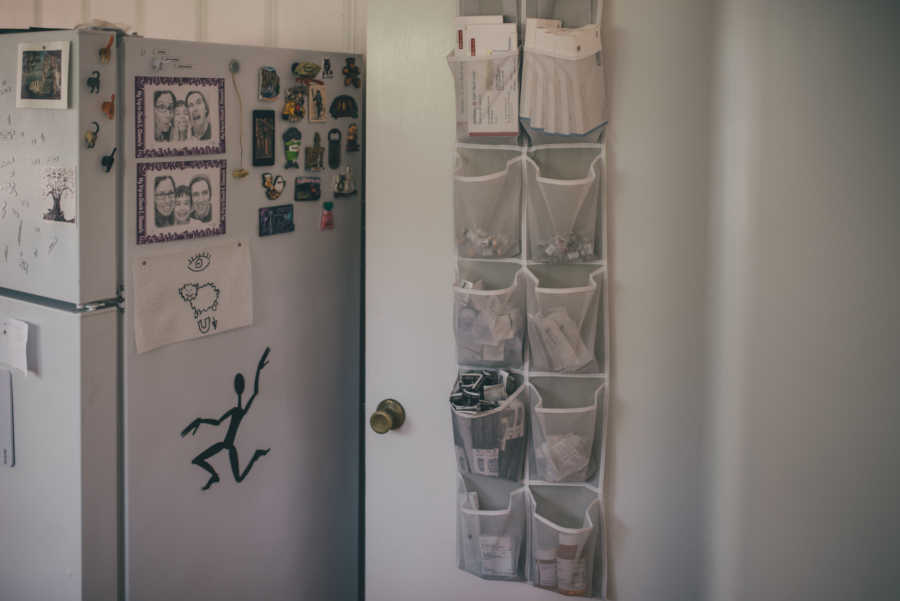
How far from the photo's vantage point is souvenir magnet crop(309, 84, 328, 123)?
2193 mm

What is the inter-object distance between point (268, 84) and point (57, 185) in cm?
57

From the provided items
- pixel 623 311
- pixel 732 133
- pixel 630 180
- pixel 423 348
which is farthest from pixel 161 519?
pixel 732 133

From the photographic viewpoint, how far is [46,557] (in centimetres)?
187

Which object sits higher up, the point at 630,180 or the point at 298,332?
the point at 630,180

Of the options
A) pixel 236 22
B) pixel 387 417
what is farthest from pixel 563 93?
pixel 236 22

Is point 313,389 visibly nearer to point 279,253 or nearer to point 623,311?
point 279,253

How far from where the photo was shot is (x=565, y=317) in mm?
1805

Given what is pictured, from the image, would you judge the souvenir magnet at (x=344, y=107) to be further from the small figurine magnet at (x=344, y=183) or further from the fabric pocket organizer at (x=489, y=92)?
the fabric pocket organizer at (x=489, y=92)

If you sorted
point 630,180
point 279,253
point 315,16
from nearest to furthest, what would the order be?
point 630,180 → point 279,253 → point 315,16

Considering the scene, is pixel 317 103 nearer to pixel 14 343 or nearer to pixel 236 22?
pixel 236 22

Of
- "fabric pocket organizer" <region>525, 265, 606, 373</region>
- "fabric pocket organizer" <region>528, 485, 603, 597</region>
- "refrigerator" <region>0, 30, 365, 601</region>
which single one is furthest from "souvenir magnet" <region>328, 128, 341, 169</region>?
"fabric pocket organizer" <region>528, 485, 603, 597</region>

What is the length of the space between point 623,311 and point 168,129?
41.3 inches

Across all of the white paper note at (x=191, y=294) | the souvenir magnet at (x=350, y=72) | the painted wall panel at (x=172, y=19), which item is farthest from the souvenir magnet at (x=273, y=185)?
the painted wall panel at (x=172, y=19)

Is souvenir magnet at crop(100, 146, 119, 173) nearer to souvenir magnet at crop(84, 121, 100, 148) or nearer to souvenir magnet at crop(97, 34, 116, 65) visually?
souvenir magnet at crop(84, 121, 100, 148)
